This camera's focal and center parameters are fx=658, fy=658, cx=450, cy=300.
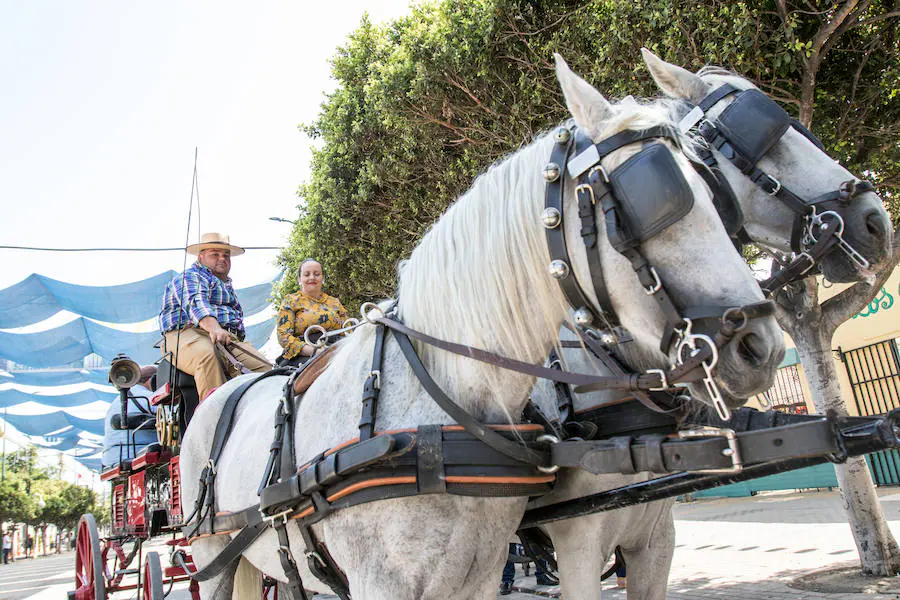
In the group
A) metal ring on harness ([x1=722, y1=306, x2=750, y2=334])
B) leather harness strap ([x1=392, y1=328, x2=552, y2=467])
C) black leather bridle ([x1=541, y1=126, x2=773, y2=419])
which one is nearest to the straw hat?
leather harness strap ([x1=392, y1=328, x2=552, y2=467])

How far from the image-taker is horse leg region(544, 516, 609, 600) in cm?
260

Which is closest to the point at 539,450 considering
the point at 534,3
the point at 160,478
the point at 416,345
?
the point at 416,345

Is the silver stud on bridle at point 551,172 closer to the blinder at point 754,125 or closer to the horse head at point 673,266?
the horse head at point 673,266

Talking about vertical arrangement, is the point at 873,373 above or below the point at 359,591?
above

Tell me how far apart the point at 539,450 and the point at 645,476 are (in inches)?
38.9

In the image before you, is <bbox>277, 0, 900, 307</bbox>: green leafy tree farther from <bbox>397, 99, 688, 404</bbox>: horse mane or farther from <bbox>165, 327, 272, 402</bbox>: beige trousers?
<bbox>165, 327, 272, 402</bbox>: beige trousers

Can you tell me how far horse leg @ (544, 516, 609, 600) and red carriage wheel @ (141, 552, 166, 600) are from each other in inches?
126

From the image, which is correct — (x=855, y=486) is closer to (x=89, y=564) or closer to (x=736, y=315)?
(x=736, y=315)

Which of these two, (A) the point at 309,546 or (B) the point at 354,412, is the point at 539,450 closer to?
(B) the point at 354,412

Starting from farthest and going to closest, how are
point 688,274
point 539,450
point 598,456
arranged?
point 539,450 < point 598,456 < point 688,274

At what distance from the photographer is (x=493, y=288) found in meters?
2.07

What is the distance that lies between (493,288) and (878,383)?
11.9m

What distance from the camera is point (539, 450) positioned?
2156 millimetres

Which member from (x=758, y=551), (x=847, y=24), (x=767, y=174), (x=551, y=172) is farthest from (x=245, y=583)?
(x=758, y=551)
